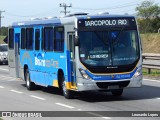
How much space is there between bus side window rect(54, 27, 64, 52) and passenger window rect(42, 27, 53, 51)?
0.45 metres

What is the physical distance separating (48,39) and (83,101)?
3.34 meters

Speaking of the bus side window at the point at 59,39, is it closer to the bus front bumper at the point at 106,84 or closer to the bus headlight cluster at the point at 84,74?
the bus headlight cluster at the point at 84,74

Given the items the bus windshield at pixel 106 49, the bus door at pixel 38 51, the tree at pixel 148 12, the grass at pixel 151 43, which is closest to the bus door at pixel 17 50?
the bus door at pixel 38 51

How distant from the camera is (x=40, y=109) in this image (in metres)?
14.5

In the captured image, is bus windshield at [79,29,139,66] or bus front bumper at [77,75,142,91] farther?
bus windshield at [79,29,139,66]

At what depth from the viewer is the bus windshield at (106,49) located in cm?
1612

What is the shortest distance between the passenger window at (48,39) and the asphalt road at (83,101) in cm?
169

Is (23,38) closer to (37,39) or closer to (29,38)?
(29,38)

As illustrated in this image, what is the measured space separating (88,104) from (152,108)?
7.34ft

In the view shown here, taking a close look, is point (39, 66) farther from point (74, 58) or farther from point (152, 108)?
point (152, 108)

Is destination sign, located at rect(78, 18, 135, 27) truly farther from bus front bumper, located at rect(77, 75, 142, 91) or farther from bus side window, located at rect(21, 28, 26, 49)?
bus side window, located at rect(21, 28, 26, 49)

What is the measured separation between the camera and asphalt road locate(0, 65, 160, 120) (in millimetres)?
14453

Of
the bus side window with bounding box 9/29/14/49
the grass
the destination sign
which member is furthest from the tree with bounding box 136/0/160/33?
the destination sign

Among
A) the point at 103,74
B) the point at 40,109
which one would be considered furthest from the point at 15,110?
the point at 103,74
